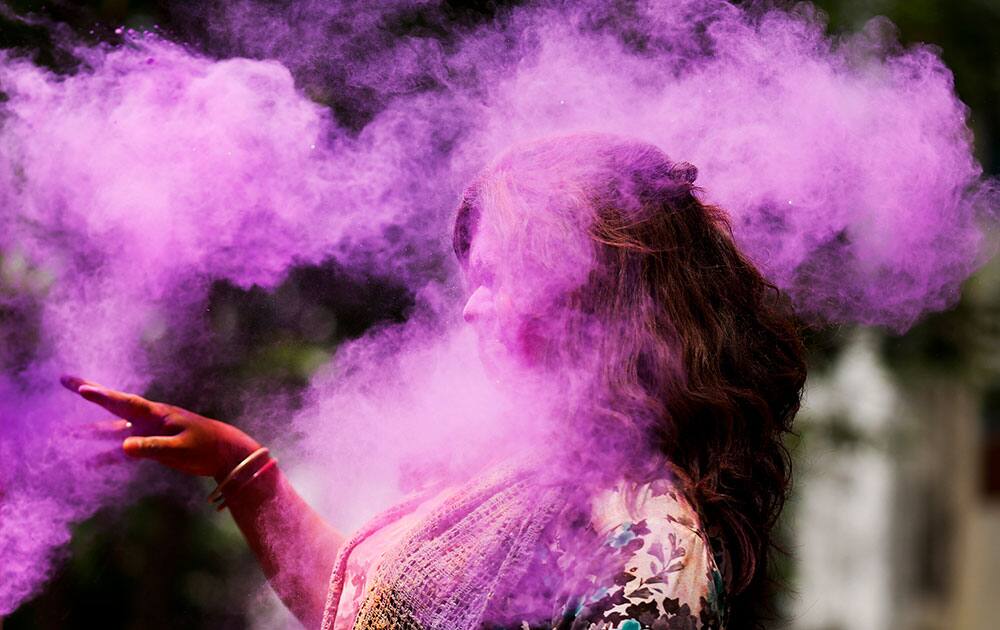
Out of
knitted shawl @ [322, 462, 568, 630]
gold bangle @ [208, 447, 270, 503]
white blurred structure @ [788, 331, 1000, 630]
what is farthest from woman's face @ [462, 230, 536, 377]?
white blurred structure @ [788, 331, 1000, 630]

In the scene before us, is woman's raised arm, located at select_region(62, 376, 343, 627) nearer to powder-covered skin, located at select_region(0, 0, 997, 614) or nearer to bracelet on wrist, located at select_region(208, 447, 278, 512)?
bracelet on wrist, located at select_region(208, 447, 278, 512)

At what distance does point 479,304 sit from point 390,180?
1.80ft

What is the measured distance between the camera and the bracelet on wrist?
6.67 feet

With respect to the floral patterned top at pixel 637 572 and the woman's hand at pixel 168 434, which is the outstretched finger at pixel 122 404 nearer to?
the woman's hand at pixel 168 434

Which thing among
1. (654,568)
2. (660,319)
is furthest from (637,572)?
(660,319)

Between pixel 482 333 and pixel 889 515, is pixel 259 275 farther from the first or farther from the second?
pixel 889 515

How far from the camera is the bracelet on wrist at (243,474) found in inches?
80.0

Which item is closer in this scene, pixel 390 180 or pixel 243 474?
pixel 243 474

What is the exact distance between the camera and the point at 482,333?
1.78 metres

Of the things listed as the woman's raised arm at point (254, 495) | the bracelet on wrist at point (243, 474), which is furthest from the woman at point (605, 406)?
the bracelet on wrist at point (243, 474)

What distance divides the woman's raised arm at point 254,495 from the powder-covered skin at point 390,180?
156mm

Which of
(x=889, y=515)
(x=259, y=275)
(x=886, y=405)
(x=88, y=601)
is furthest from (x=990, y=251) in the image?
(x=889, y=515)

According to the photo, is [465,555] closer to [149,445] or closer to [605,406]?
[605,406]

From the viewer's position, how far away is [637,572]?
1.51m
